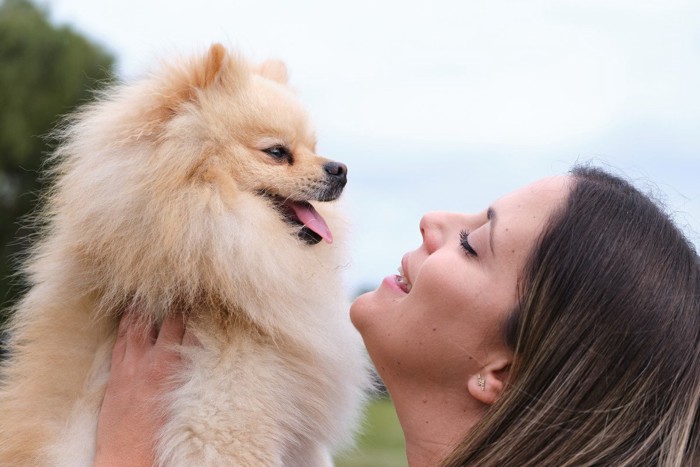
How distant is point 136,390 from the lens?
2.51m

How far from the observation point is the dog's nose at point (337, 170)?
9.83ft

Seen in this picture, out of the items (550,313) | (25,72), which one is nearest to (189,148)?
(550,313)

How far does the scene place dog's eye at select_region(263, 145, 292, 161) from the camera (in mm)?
2916

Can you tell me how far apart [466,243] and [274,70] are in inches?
54.8

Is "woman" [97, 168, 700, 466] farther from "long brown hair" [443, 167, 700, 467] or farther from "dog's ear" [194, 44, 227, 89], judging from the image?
"dog's ear" [194, 44, 227, 89]

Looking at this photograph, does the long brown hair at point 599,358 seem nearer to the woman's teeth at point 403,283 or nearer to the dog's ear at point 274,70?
the woman's teeth at point 403,283

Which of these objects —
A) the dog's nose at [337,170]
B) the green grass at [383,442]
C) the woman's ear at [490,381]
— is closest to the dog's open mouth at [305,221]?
the dog's nose at [337,170]

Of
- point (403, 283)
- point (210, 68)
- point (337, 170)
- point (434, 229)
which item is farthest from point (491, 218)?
point (210, 68)

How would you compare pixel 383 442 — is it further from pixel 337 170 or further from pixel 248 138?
pixel 248 138

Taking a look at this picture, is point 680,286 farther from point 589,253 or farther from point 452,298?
point 452,298

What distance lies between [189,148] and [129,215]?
0.31 metres

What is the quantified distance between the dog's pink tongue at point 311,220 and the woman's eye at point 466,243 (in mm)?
720

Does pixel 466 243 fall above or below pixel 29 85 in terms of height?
above

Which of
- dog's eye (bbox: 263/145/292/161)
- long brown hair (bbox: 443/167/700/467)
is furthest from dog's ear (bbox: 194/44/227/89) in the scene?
long brown hair (bbox: 443/167/700/467)
